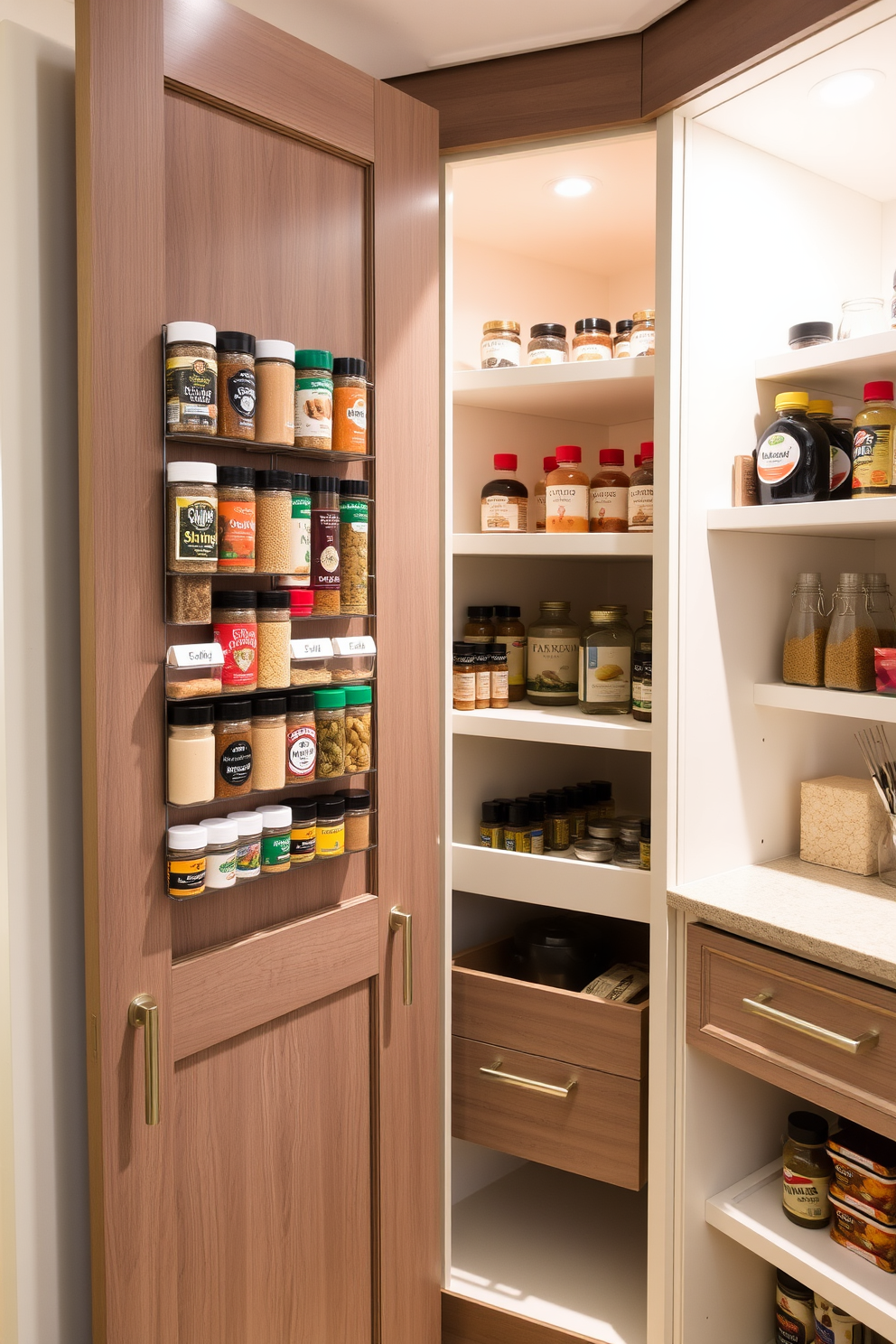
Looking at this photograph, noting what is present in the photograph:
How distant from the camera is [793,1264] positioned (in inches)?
58.2

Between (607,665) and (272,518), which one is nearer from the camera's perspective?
(272,518)

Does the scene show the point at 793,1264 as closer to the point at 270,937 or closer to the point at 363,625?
the point at 270,937

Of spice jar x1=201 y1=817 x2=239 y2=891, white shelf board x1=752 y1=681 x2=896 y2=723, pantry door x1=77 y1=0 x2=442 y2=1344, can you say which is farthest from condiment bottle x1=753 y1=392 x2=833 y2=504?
spice jar x1=201 y1=817 x2=239 y2=891

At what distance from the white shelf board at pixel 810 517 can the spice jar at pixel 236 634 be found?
765 mm

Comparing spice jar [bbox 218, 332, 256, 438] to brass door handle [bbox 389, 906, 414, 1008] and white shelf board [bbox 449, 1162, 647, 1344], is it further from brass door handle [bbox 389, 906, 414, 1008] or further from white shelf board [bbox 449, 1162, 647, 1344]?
white shelf board [bbox 449, 1162, 647, 1344]

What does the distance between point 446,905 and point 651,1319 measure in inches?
29.6

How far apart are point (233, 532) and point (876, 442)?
3.11ft

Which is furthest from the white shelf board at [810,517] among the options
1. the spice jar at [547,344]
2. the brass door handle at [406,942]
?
the brass door handle at [406,942]

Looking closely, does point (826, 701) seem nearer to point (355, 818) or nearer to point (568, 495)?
point (568, 495)

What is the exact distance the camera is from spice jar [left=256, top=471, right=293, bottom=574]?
1.26 m

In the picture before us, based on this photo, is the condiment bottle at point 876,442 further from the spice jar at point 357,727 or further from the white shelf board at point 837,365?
the spice jar at point 357,727

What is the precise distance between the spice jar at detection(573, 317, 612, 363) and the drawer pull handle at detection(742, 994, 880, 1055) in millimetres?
1109

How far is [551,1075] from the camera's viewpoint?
168 centimetres

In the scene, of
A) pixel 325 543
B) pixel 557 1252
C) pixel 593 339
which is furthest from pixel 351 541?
pixel 557 1252
